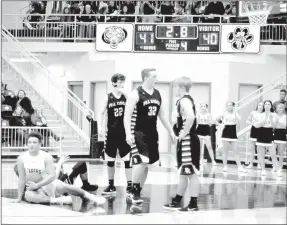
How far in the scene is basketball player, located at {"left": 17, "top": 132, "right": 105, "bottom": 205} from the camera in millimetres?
9102

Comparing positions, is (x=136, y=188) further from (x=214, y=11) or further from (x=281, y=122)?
(x=214, y=11)

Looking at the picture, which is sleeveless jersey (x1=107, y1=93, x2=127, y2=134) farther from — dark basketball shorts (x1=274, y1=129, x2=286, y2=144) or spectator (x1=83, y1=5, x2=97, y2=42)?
spectator (x1=83, y1=5, x2=97, y2=42)

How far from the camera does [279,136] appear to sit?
1512cm

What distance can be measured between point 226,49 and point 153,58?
2.54m

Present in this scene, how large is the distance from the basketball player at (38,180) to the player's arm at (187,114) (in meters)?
1.42

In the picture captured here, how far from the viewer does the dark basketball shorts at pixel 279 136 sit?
49.4 feet

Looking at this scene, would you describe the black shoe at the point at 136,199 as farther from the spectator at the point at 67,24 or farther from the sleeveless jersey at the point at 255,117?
the spectator at the point at 67,24

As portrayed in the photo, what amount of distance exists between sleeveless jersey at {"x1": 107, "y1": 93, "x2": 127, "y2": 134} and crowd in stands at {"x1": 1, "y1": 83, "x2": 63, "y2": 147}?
7.80m

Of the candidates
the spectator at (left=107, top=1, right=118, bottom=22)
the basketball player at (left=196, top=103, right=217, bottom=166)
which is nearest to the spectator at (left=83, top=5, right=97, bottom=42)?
the spectator at (left=107, top=1, right=118, bottom=22)

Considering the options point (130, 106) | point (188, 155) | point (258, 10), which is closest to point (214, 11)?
point (258, 10)

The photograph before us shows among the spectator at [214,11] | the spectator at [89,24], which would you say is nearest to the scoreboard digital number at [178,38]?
the spectator at [214,11]

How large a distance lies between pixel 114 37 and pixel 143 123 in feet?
42.0

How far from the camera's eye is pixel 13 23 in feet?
77.6

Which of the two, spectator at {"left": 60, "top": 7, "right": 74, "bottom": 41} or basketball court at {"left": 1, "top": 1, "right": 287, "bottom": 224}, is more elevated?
spectator at {"left": 60, "top": 7, "right": 74, "bottom": 41}
